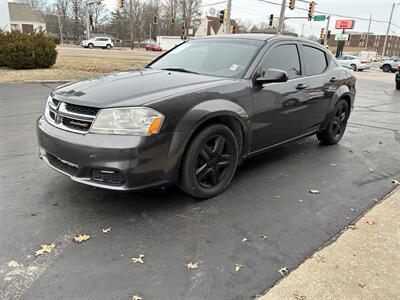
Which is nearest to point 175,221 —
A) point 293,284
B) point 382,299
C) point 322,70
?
point 293,284

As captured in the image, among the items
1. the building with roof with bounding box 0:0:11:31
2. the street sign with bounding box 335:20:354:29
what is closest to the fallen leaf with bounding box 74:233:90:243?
the building with roof with bounding box 0:0:11:31

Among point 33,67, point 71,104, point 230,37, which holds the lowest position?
point 33,67

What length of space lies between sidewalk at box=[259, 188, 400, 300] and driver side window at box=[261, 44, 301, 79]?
2028 millimetres

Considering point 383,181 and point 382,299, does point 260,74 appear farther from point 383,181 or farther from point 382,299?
point 382,299

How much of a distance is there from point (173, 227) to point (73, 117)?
1.32 metres

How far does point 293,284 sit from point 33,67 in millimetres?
14798

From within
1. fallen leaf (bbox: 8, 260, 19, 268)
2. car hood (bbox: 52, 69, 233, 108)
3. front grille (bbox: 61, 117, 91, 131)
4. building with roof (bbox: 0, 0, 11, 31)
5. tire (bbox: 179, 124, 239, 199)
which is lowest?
fallen leaf (bbox: 8, 260, 19, 268)

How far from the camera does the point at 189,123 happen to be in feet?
11.3

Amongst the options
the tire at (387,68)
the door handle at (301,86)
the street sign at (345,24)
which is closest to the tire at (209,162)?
the door handle at (301,86)

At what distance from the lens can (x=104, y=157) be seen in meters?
3.14

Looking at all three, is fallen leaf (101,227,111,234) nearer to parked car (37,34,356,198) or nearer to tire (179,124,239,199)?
parked car (37,34,356,198)

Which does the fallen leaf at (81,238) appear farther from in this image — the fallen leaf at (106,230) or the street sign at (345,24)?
the street sign at (345,24)

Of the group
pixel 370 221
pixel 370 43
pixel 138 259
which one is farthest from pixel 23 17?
pixel 370 43

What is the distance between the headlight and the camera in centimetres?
319
